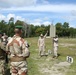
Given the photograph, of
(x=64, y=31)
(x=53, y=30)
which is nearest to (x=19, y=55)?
(x=53, y=30)

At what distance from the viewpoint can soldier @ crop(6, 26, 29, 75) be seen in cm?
746

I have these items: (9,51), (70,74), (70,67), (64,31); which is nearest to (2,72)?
(9,51)

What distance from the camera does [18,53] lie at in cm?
751

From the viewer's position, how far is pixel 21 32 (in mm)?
7566

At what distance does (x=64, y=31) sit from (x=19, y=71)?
128m

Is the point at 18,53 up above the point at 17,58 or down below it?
above

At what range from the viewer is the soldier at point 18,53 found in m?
7.46

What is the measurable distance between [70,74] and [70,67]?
2420 millimetres

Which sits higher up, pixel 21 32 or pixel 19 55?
pixel 21 32

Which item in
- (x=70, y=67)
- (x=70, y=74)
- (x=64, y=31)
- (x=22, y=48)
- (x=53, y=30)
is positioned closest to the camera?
(x=22, y=48)

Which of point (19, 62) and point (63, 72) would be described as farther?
point (63, 72)

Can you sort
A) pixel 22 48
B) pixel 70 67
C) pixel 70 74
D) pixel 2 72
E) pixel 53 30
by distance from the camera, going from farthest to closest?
pixel 53 30 → pixel 70 67 → pixel 70 74 → pixel 2 72 → pixel 22 48

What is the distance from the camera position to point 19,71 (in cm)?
754

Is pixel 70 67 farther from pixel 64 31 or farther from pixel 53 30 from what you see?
pixel 64 31
